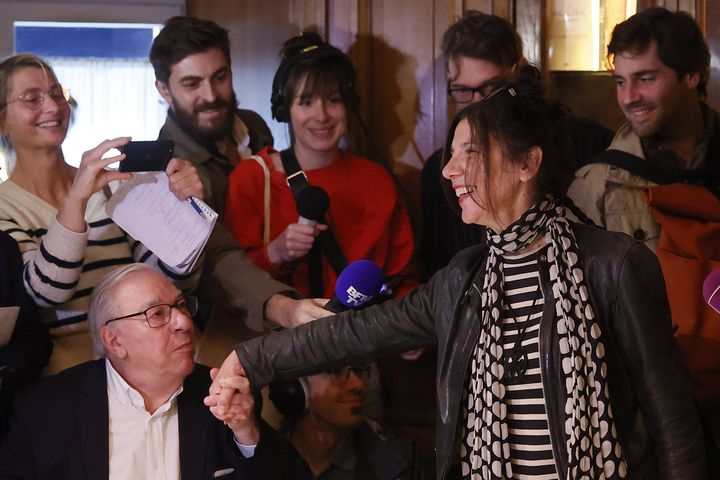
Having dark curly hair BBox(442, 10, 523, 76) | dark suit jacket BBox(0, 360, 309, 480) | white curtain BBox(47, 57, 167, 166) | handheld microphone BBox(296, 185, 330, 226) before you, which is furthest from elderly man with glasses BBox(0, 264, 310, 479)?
white curtain BBox(47, 57, 167, 166)

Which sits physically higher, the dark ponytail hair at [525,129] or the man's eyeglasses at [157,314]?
the dark ponytail hair at [525,129]

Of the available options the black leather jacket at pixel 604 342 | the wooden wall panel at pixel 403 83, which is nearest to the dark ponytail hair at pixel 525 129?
the black leather jacket at pixel 604 342

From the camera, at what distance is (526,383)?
88.7 inches

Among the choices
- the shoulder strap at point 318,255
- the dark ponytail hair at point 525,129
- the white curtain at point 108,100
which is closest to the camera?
the dark ponytail hair at point 525,129

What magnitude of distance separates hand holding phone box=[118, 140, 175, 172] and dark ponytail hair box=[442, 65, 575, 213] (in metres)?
0.99

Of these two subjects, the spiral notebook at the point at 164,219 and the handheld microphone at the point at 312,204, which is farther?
the handheld microphone at the point at 312,204

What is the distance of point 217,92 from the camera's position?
3414 millimetres

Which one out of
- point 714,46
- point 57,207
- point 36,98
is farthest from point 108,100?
point 714,46

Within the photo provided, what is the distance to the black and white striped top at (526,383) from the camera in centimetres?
223

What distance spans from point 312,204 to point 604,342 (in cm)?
111

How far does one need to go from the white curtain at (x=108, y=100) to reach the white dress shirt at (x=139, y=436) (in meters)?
1.78

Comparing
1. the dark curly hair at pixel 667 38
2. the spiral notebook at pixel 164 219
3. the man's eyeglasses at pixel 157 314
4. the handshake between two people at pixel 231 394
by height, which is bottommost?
the handshake between two people at pixel 231 394

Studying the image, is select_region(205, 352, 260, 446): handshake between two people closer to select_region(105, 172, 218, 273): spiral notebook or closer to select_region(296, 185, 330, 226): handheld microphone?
select_region(105, 172, 218, 273): spiral notebook

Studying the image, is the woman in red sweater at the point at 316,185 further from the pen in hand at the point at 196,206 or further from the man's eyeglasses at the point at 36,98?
the man's eyeglasses at the point at 36,98
